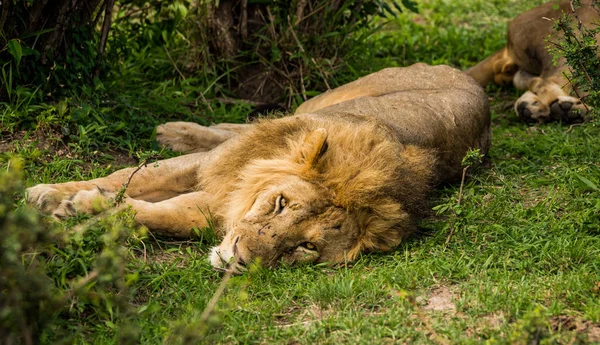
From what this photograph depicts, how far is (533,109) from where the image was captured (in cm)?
736

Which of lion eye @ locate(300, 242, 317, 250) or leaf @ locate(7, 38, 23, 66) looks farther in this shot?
leaf @ locate(7, 38, 23, 66)

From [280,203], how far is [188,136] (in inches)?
71.4

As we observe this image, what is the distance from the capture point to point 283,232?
4.27 meters

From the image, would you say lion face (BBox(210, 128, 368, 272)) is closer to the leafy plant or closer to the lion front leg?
the lion front leg

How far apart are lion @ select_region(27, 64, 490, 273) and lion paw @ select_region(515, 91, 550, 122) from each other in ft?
6.63

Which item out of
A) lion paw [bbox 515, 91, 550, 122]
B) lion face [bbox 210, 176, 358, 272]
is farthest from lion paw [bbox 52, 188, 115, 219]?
lion paw [bbox 515, 91, 550, 122]

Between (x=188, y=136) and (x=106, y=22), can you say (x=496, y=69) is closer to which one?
(x=188, y=136)

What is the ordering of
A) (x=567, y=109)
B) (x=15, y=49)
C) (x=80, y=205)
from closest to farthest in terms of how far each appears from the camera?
(x=80, y=205) → (x=15, y=49) → (x=567, y=109)

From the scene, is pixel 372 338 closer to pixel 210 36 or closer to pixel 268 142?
pixel 268 142

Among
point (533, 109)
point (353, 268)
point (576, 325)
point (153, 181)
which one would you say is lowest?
point (533, 109)

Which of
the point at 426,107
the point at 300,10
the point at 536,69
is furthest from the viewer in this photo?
the point at 536,69

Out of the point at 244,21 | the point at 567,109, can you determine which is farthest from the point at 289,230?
the point at 567,109

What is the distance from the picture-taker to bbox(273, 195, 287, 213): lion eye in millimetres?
4373

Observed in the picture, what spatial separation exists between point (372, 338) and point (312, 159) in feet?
4.20
